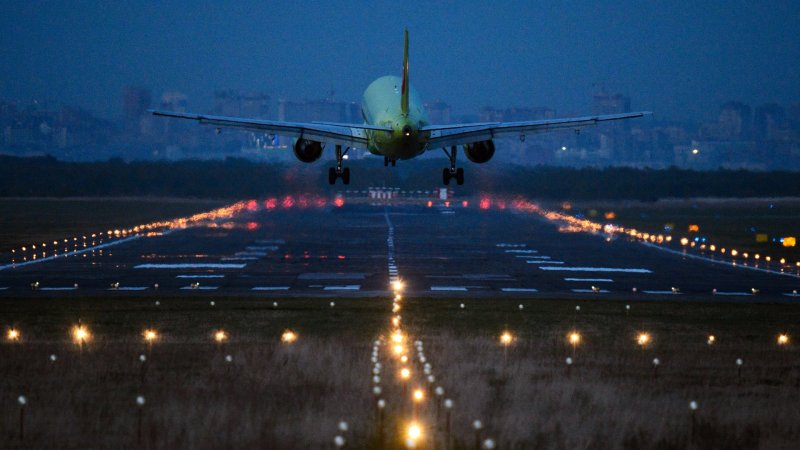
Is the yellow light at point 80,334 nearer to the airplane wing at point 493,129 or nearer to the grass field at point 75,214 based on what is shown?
the airplane wing at point 493,129

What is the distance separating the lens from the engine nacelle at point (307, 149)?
61.3 meters

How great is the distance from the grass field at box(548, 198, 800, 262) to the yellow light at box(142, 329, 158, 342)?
48618 mm

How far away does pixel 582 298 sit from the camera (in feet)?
184

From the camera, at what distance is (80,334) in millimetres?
40781

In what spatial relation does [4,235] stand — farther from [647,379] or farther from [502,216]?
[647,379]

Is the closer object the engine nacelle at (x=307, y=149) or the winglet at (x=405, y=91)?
the winglet at (x=405, y=91)

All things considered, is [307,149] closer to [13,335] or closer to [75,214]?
[13,335]

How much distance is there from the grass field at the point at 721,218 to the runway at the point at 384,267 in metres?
8.73

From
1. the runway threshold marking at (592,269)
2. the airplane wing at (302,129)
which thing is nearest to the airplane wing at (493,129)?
the airplane wing at (302,129)

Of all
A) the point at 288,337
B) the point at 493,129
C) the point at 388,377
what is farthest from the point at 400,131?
the point at 388,377

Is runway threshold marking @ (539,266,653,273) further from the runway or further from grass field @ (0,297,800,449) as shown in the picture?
grass field @ (0,297,800,449)

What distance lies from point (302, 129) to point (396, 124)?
15.9ft

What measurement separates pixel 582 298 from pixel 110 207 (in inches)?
3785

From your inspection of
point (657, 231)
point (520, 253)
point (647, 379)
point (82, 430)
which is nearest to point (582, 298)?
point (647, 379)
